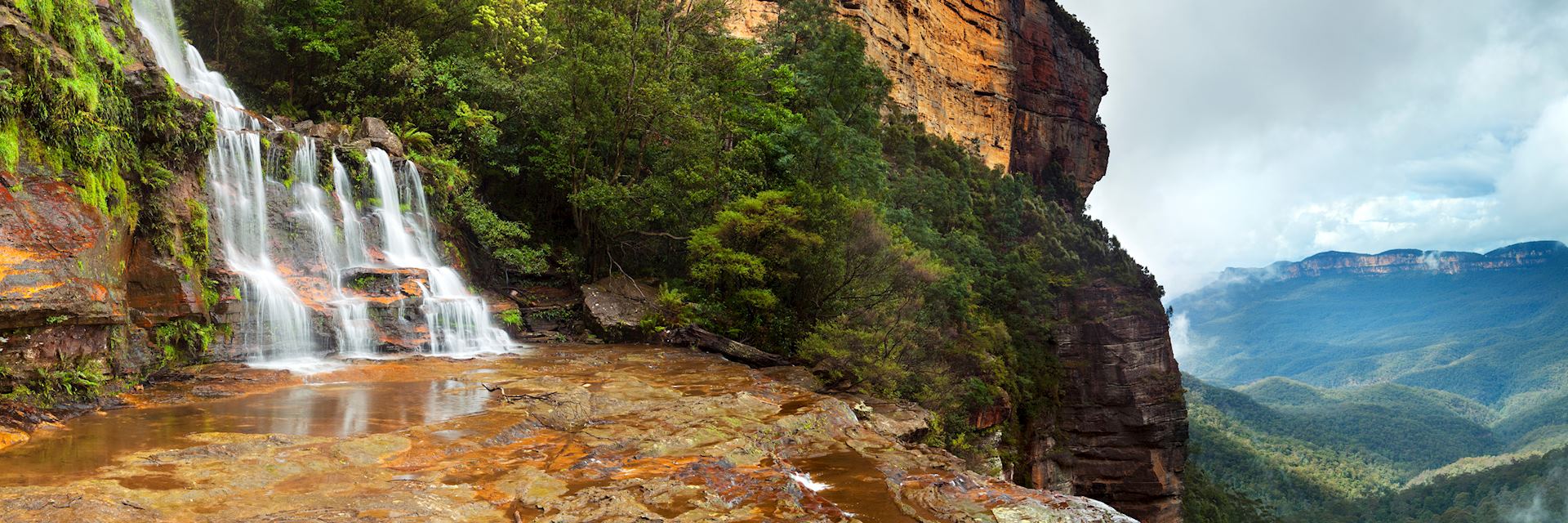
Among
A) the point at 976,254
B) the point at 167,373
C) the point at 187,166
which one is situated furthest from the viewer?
the point at 976,254

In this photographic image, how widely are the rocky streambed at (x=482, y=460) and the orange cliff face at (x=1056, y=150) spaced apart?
86.9 ft

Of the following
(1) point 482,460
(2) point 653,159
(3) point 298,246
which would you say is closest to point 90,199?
(3) point 298,246

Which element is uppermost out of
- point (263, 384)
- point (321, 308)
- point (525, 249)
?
point (525, 249)

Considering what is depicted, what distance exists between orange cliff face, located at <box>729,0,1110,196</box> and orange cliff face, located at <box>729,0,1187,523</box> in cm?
13

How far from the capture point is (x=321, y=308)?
1405 cm

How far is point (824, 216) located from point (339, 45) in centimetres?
1605

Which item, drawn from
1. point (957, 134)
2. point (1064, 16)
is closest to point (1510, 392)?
point (1064, 16)

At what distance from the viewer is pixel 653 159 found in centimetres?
2236

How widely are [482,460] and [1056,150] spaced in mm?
75158

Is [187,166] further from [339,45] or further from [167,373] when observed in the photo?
[339,45]

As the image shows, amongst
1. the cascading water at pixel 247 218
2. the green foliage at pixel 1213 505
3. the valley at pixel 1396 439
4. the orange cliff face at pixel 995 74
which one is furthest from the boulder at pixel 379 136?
the valley at pixel 1396 439

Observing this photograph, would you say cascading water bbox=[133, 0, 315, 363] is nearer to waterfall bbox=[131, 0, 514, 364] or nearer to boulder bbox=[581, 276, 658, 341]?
waterfall bbox=[131, 0, 514, 364]

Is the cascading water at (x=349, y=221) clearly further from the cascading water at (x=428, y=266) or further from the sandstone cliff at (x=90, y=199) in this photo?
the sandstone cliff at (x=90, y=199)

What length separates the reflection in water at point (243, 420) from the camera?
6.72 metres
